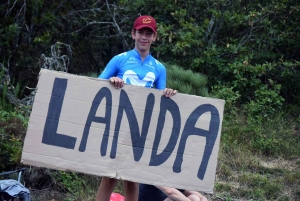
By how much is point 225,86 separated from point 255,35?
3.73ft

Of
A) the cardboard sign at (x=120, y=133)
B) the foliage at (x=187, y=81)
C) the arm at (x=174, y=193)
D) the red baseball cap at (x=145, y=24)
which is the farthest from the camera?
the foliage at (x=187, y=81)

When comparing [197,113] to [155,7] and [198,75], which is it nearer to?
[198,75]

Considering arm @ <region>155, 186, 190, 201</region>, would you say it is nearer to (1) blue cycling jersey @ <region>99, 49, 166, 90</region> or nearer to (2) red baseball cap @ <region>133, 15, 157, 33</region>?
(1) blue cycling jersey @ <region>99, 49, 166, 90</region>

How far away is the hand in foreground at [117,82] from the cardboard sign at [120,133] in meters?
0.03

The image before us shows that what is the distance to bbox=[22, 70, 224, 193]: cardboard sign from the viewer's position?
165 inches

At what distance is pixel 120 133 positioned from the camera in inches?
168

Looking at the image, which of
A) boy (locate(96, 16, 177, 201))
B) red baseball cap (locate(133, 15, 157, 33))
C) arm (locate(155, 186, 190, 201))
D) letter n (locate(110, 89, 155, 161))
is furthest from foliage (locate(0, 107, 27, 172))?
red baseball cap (locate(133, 15, 157, 33))

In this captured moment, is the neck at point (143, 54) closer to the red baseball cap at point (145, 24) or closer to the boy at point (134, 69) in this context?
the boy at point (134, 69)

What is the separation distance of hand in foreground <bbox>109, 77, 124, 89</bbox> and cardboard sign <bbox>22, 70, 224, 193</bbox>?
3cm

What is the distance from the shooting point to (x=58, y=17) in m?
9.84

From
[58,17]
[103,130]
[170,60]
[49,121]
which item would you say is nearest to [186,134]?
[103,130]

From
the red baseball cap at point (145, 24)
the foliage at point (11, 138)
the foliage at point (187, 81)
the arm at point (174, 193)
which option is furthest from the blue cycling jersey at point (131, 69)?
the foliage at point (187, 81)

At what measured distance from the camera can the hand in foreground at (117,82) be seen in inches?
167

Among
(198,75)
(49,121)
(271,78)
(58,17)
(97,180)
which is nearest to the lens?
(49,121)
